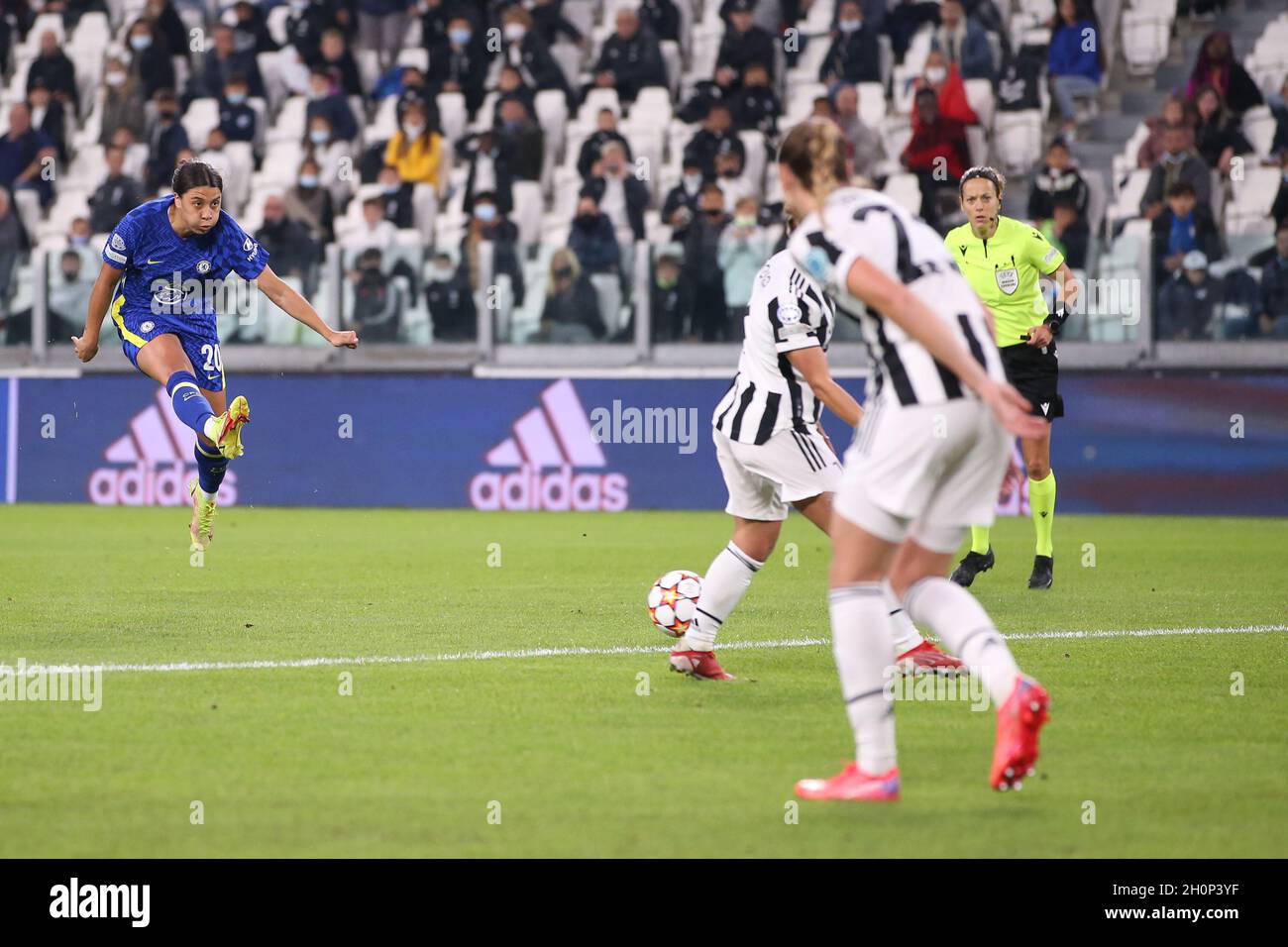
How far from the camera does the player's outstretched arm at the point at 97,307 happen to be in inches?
435

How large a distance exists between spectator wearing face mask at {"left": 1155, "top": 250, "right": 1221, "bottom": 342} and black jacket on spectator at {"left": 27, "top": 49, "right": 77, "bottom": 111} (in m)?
14.6

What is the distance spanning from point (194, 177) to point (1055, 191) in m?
9.48

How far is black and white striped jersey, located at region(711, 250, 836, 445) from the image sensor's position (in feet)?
24.6

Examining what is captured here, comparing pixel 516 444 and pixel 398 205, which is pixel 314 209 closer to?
pixel 398 205

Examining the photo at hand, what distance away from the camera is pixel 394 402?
19078 millimetres

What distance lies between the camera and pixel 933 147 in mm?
19453

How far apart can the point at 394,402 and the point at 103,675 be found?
11591 millimetres

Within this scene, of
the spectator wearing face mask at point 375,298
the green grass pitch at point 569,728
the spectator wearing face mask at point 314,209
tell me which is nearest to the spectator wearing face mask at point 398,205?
the spectator wearing face mask at point 314,209

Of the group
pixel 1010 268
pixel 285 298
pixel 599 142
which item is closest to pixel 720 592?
pixel 1010 268

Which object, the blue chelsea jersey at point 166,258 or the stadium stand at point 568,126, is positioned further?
the stadium stand at point 568,126

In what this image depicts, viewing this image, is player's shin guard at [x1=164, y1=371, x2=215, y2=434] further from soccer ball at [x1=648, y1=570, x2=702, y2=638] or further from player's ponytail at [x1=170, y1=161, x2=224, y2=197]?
soccer ball at [x1=648, y1=570, x2=702, y2=638]

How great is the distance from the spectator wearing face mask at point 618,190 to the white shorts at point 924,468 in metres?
14.9

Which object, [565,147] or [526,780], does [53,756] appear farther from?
[565,147]

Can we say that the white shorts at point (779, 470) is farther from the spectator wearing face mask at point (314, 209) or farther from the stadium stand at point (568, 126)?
the spectator wearing face mask at point (314, 209)
